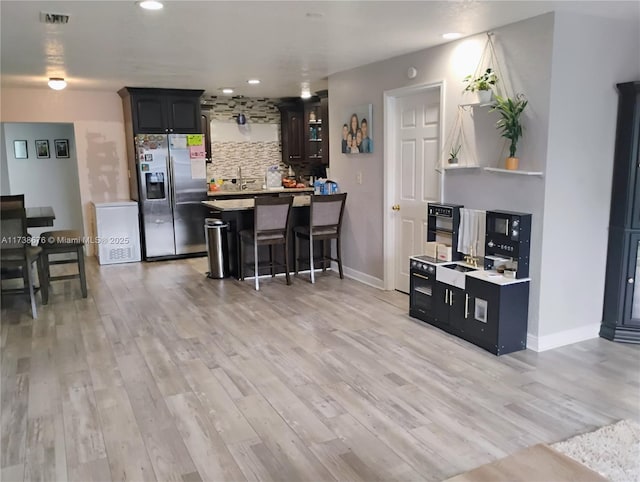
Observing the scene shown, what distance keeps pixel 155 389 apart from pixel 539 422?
7.47 ft

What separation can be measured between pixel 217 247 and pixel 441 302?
2943mm

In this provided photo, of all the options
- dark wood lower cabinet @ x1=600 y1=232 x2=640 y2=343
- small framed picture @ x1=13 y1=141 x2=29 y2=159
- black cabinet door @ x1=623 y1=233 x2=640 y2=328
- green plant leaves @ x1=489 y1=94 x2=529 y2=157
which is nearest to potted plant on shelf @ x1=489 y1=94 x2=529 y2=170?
green plant leaves @ x1=489 y1=94 x2=529 y2=157

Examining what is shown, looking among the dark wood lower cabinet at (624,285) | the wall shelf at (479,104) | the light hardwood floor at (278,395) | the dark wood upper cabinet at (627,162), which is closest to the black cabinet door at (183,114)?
the light hardwood floor at (278,395)

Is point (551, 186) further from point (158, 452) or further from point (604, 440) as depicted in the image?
point (158, 452)

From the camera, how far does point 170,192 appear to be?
23.9ft

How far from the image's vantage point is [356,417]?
2.87 m

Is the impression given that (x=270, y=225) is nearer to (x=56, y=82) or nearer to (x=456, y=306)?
(x=456, y=306)

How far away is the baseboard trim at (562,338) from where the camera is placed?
3.79m

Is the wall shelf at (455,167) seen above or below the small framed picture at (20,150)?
below

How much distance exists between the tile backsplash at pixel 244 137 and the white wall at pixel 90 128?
4.50 feet

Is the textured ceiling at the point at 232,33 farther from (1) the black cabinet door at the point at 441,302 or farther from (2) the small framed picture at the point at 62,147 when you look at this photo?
(2) the small framed picture at the point at 62,147

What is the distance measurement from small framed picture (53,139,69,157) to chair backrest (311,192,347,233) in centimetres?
460

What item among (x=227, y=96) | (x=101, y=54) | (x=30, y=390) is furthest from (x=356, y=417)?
(x=227, y=96)

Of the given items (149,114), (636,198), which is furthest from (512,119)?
(149,114)
